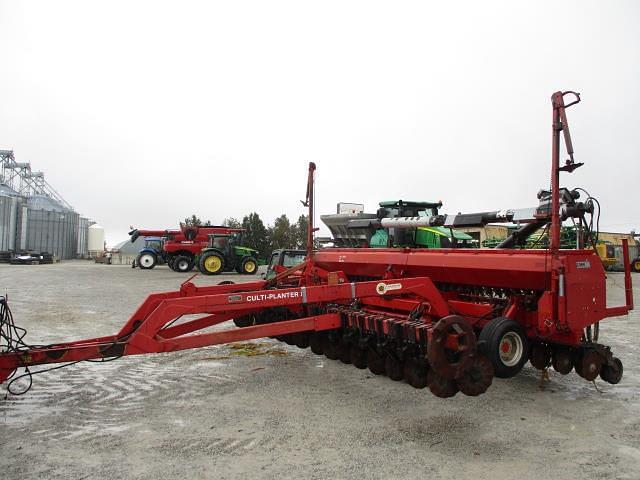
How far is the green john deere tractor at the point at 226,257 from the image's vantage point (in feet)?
71.4

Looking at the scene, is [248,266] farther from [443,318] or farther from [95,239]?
[95,239]

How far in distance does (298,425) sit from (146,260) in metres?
23.5

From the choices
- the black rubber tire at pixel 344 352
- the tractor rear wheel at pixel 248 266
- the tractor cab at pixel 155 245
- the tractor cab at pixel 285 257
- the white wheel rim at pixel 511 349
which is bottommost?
the black rubber tire at pixel 344 352

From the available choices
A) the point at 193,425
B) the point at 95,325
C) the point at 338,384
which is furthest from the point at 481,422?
the point at 95,325

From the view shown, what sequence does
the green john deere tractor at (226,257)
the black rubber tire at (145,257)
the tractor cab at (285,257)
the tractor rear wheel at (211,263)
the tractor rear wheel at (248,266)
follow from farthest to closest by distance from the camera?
the black rubber tire at (145,257), the tractor rear wheel at (248,266), the green john deere tractor at (226,257), the tractor rear wheel at (211,263), the tractor cab at (285,257)

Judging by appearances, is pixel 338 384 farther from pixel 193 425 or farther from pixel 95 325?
pixel 95 325

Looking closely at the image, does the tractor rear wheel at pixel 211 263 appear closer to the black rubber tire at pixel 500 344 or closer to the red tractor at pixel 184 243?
the red tractor at pixel 184 243

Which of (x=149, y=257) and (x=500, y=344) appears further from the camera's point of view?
(x=149, y=257)

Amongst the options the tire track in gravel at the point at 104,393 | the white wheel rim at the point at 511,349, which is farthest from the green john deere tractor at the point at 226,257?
the white wheel rim at the point at 511,349

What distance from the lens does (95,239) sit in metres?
49.6

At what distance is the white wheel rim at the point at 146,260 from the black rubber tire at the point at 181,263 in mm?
2739

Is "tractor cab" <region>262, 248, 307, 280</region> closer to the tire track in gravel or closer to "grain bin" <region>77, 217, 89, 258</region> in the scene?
the tire track in gravel

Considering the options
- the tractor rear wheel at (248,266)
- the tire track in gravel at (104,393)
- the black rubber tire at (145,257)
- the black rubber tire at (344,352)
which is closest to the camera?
the tire track in gravel at (104,393)

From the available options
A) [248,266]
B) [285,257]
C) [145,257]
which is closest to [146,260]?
[145,257]
